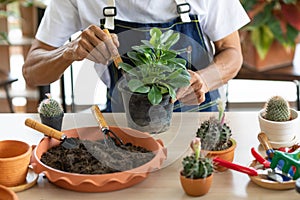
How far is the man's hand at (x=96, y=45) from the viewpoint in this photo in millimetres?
1320

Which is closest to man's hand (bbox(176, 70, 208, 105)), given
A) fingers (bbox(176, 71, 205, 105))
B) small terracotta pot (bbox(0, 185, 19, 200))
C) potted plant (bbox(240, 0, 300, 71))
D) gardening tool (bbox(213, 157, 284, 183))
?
fingers (bbox(176, 71, 205, 105))

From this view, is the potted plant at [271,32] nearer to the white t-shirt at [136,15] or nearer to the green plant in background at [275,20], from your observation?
the green plant in background at [275,20]

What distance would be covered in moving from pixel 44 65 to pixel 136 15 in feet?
1.01

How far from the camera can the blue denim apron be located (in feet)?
4.61

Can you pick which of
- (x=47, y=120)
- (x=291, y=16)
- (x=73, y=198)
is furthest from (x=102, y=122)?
(x=291, y=16)

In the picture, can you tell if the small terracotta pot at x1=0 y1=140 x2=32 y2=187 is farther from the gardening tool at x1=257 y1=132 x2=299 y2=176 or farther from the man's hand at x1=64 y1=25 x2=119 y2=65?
the gardening tool at x1=257 y1=132 x2=299 y2=176

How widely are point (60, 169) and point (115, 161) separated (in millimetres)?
112

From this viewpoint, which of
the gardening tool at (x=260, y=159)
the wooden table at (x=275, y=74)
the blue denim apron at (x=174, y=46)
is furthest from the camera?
the wooden table at (x=275, y=74)

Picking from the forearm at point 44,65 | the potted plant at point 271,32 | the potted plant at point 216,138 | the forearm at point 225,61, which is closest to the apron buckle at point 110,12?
the forearm at point 44,65

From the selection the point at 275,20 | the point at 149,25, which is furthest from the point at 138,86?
the point at 275,20

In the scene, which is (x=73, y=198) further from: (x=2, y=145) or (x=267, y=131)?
(x=267, y=131)

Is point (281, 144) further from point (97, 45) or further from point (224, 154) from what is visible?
point (97, 45)

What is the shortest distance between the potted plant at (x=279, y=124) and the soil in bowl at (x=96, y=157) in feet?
0.98

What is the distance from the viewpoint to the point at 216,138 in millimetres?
1203
